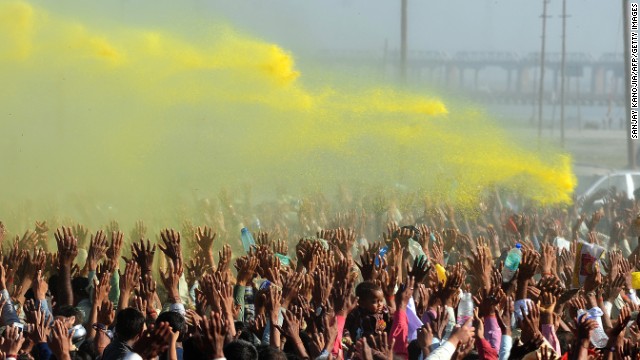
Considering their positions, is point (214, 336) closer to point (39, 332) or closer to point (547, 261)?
point (39, 332)

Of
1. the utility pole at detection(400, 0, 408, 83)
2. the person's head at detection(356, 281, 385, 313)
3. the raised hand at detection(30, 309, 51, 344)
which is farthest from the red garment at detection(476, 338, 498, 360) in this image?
the utility pole at detection(400, 0, 408, 83)

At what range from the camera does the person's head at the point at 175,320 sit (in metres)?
6.83

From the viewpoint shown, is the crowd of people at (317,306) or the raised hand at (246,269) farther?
the raised hand at (246,269)

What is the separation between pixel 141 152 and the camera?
1923 centimetres

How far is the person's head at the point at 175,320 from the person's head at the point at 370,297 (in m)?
1.17

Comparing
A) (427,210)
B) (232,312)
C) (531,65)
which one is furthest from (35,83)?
(531,65)

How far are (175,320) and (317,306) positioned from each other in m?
1.15

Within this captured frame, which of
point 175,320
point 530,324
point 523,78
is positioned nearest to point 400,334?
point 530,324

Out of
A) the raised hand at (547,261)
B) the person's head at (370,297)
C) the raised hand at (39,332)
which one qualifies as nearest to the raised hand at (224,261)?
the person's head at (370,297)

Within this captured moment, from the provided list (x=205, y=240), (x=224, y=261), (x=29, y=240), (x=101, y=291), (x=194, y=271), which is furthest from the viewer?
(x=29, y=240)

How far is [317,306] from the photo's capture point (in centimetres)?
774

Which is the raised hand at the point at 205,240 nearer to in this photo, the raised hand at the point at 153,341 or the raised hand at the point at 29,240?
the raised hand at the point at 29,240

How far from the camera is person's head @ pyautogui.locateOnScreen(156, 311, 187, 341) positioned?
22.4ft

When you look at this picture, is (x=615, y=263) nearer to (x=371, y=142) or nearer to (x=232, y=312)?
(x=232, y=312)
